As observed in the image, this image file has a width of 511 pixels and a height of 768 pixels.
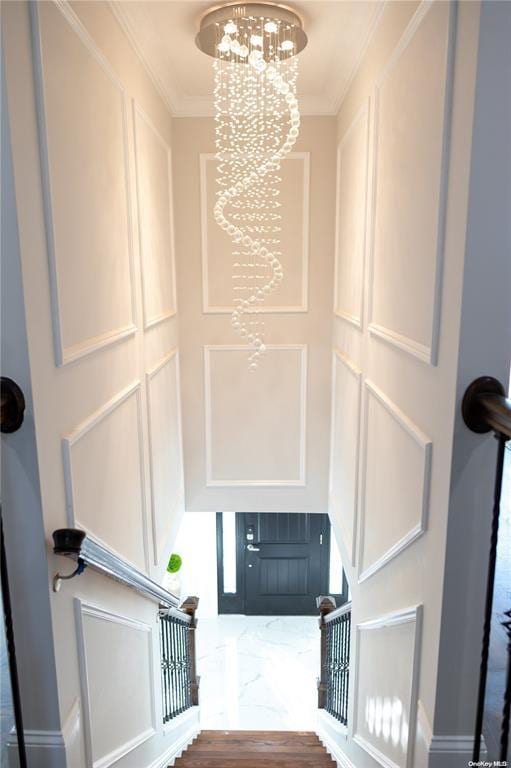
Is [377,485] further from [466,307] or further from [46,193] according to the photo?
[46,193]

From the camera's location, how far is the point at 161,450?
149 inches

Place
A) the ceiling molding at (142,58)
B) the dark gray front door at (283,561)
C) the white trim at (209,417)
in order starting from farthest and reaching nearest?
the dark gray front door at (283,561) → the white trim at (209,417) → the ceiling molding at (142,58)

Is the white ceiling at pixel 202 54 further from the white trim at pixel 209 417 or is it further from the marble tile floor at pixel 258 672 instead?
the marble tile floor at pixel 258 672

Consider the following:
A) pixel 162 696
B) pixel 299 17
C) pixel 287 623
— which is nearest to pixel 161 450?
pixel 162 696

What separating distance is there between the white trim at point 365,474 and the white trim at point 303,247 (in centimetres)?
155

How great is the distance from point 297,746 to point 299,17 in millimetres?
4563

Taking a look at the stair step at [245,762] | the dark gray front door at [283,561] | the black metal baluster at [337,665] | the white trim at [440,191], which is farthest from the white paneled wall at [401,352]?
the dark gray front door at [283,561]

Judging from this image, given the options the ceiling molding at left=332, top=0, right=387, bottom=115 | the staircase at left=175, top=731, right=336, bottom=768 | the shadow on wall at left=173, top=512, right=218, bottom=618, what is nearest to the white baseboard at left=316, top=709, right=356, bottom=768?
the staircase at left=175, top=731, right=336, bottom=768

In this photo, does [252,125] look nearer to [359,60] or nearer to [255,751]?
[359,60]

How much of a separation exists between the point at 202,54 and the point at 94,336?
210 centimetres

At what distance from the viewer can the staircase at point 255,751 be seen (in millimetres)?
3281

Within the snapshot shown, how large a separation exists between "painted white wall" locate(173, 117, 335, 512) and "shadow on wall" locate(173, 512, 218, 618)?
2.26 meters

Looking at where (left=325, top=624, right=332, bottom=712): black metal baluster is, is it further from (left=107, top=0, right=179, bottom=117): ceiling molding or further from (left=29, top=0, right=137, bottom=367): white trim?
(left=107, top=0, right=179, bottom=117): ceiling molding

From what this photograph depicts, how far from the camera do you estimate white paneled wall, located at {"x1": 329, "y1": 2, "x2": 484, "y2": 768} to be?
170 centimetres
